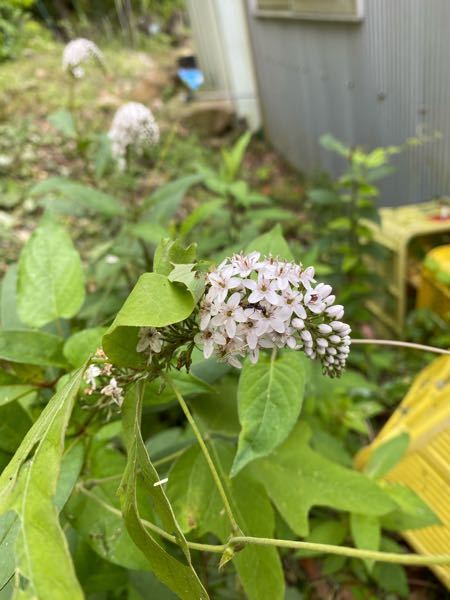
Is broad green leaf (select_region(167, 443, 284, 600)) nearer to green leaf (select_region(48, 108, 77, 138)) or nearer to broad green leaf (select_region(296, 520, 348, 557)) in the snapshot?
broad green leaf (select_region(296, 520, 348, 557))

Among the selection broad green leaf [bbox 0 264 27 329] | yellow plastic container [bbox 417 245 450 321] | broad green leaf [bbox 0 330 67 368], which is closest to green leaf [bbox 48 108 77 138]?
broad green leaf [bbox 0 264 27 329]

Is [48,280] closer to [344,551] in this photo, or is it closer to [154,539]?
[154,539]

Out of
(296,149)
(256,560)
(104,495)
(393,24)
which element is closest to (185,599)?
(256,560)

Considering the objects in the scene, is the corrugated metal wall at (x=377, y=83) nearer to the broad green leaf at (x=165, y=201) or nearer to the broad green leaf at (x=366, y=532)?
the broad green leaf at (x=165, y=201)

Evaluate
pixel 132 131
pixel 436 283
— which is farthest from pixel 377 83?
pixel 132 131

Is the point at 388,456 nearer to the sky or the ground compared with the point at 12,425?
nearer to the ground
